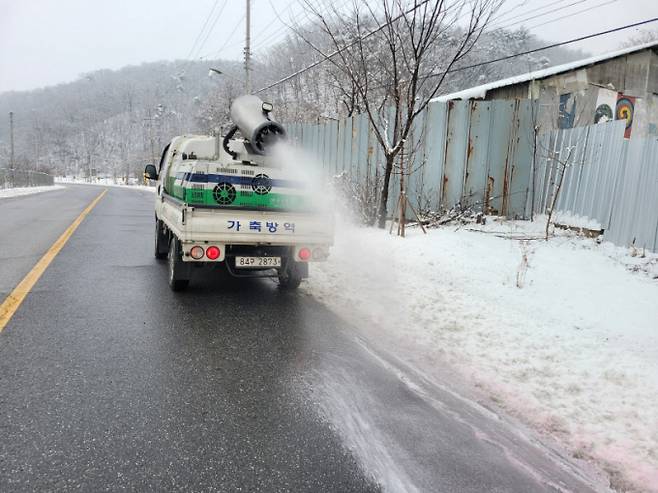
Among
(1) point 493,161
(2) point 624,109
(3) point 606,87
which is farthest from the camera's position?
(3) point 606,87

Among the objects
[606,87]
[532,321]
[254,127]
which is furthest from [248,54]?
[532,321]

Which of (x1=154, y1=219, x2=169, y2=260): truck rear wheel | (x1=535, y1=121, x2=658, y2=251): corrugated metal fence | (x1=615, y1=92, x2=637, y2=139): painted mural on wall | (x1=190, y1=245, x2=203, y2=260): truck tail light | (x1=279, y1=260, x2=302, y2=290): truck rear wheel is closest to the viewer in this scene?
(x1=190, y1=245, x2=203, y2=260): truck tail light

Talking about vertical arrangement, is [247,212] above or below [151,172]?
below

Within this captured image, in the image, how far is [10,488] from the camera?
2428mm

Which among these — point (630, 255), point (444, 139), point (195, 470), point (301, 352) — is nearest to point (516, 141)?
point (444, 139)

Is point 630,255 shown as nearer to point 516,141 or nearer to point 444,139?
point 516,141

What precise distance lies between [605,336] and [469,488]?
134 inches

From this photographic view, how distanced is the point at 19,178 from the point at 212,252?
43.6 m

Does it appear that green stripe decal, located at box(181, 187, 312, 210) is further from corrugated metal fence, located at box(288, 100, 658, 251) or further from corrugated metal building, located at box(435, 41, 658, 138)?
corrugated metal building, located at box(435, 41, 658, 138)

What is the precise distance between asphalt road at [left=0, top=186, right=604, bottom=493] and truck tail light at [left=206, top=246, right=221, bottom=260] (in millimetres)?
681

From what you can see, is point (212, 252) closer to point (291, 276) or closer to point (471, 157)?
point (291, 276)

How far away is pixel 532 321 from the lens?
5.54m

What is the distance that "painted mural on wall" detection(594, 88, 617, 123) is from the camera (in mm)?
15133

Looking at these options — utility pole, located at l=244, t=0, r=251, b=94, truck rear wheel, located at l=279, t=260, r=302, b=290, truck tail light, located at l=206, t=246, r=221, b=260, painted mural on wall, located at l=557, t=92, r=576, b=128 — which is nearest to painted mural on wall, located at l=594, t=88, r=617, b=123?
painted mural on wall, located at l=557, t=92, r=576, b=128
